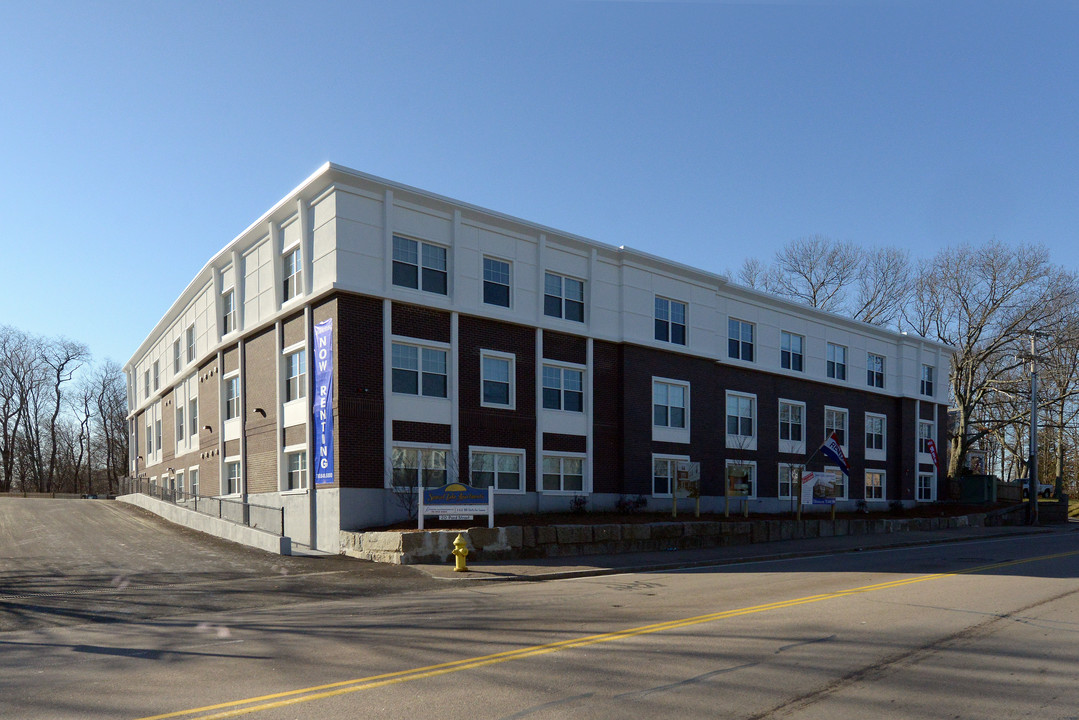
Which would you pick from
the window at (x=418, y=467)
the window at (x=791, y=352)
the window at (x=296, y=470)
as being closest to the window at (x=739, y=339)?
the window at (x=791, y=352)

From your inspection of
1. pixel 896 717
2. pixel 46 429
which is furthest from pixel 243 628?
pixel 46 429

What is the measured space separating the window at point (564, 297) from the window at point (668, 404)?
4.47 metres

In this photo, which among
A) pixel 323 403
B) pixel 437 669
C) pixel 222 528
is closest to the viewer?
pixel 437 669

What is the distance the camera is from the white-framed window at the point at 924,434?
47.1 metres

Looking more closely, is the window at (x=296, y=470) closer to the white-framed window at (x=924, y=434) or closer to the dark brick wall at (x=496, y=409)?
the dark brick wall at (x=496, y=409)

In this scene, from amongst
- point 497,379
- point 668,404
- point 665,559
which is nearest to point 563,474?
point 497,379

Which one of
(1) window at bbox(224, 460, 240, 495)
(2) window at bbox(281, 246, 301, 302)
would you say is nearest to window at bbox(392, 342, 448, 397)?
(2) window at bbox(281, 246, 301, 302)

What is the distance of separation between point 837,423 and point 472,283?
23342 millimetres

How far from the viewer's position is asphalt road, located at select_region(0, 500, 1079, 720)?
7.27m

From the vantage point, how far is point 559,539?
22.7 meters

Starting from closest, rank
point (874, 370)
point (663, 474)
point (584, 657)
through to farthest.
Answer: point (584, 657) < point (663, 474) < point (874, 370)

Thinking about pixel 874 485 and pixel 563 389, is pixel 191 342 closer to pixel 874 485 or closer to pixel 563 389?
pixel 563 389

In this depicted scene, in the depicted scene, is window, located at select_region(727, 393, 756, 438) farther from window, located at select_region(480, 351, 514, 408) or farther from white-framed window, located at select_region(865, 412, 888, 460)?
window, located at select_region(480, 351, 514, 408)

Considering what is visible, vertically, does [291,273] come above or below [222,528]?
above
